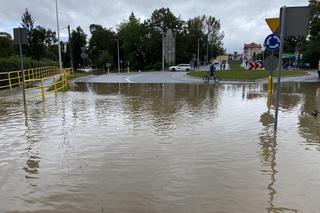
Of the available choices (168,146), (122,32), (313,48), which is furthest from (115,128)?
(122,32)

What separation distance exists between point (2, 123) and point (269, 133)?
765cm

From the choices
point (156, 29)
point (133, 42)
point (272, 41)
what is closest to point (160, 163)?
point (272, 41)

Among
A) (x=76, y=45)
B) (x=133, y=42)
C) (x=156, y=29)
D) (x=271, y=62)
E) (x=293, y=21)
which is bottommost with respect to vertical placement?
(x=271, y=62)

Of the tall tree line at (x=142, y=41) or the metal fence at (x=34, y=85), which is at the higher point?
the tall tree line at (x=142, y=41)

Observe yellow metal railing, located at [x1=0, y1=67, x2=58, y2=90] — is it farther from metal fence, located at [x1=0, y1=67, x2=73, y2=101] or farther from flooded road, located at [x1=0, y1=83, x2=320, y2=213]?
flooded road, located at [x1=0, y1=83, x2=320, y2=213]

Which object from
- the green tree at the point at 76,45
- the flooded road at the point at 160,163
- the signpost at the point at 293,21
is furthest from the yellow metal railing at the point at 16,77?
the green tree at the point at 76,45

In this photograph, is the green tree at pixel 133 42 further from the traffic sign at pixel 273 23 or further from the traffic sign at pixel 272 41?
the traffic sign at pixel 273 23

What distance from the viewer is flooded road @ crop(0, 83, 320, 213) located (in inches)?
201

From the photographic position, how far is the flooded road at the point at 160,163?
201 inches

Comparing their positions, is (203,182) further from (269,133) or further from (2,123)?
(2,123)

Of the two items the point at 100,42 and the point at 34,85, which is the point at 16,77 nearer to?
the point at 34,85

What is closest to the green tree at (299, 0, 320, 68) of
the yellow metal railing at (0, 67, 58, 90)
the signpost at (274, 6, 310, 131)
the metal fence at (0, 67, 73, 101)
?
the yellow metal railing at (0, 67, 58, 90)

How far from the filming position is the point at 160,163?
681 centimetres

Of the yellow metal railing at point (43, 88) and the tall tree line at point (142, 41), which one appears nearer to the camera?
the yellow metal railing at point (43, 88)
